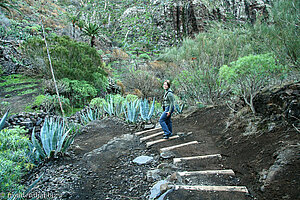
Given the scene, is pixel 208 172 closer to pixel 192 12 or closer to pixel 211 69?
pixel 211 69

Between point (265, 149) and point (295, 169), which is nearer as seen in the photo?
point (295, 169)

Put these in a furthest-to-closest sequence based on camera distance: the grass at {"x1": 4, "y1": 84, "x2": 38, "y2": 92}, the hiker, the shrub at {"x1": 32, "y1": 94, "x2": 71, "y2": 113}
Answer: the grass at {"x1": 4, "y1": 84, "x2": 38, "y2": 92}, the shrub at {"x1": 32, "y1": 94, "x2": 71, "y2": 113}, the hiker

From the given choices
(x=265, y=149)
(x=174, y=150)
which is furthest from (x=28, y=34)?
(x=265, y=149)

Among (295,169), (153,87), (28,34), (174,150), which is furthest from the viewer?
(28,34)

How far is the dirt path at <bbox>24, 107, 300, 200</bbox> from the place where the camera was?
6.97 feet

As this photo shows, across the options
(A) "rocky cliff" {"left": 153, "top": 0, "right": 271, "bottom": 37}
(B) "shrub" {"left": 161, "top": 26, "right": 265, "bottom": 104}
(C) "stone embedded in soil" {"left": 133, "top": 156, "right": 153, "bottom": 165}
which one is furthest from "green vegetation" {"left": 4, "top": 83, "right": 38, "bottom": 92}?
(A) "rocky cliff" {"left": 153, "top": 0, "right": 271, "bottom": 37}

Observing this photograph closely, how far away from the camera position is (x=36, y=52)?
38.0ft

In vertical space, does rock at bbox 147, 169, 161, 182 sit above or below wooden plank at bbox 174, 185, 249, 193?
below

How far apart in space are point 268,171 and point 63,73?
1062 centimetres

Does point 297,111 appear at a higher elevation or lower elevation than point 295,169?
higher

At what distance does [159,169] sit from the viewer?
114 inches

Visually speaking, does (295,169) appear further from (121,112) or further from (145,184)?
(121,112)

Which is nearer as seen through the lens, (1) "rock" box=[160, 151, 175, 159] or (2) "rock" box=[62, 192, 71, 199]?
(2) "rock" box=[62, 192, 71, 199]

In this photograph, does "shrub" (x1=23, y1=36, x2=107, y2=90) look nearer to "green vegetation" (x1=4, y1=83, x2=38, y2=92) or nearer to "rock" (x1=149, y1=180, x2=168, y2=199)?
"green vegetation" (x1=4, y1=83, x2=38, y2=92)
